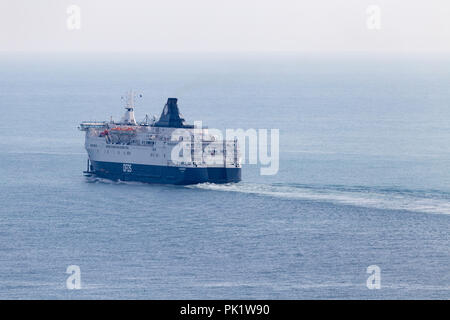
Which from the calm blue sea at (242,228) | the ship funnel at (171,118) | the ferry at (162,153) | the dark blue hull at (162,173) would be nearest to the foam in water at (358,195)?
the calm blue sea at (242,228)

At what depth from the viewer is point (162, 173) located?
9931 centimetres

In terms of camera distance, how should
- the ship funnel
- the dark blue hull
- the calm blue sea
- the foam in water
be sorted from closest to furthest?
the calm blue sea → the foam in water → the dark blue hull → the ship funnel

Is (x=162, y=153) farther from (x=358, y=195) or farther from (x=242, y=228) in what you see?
(x=242, y=228)

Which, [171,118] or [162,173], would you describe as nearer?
[162,173]

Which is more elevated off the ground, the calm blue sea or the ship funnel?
the ship funnel

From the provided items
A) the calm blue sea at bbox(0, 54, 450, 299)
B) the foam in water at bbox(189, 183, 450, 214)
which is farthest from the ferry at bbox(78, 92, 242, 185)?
the foam in water at bbox(189, 183, 450, 214)

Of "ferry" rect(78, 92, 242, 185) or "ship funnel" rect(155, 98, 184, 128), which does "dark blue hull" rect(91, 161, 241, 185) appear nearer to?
"ferry" rect(78, 92, 242, 185)

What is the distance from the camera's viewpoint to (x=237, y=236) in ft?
263

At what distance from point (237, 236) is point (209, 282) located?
40.6 feet

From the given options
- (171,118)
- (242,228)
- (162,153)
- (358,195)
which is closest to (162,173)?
(162,153)

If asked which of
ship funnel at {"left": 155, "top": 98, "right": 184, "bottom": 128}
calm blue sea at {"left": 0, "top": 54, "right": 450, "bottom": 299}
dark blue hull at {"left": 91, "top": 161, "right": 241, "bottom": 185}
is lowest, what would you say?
calm blue sea at {"left": 0, "top": 54, "right": 450, "bottom": 299}

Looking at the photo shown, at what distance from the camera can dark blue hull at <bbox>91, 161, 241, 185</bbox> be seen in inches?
3834

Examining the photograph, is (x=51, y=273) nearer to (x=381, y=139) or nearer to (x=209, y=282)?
(x=209, y=282)
